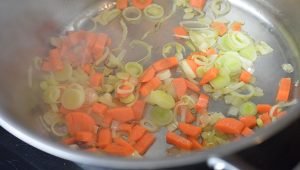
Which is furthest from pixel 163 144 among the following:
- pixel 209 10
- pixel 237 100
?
pixel 209 10

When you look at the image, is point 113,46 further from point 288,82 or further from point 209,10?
point 288,82

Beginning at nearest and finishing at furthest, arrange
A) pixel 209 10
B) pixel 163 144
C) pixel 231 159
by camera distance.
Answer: pixel 231 159
pixel 163 144
pixel 209 10

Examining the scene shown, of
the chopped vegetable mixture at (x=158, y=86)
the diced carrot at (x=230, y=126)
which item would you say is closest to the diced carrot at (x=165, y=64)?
the chopped vegetable mixture at (x=158, y=86)

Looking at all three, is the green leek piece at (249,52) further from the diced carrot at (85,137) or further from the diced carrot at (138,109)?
the diced carrot at (85,137)

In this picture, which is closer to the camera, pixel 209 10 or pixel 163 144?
pixel 163 144

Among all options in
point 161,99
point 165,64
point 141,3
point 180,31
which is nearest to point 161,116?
point 161,99

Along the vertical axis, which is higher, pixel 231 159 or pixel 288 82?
pixel 231 159

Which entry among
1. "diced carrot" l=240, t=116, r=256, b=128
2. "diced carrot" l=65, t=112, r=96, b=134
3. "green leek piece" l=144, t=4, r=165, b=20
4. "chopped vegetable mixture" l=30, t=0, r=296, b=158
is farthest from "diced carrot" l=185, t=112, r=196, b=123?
"green leek piece" l=144, t=4, r=165, b=20
